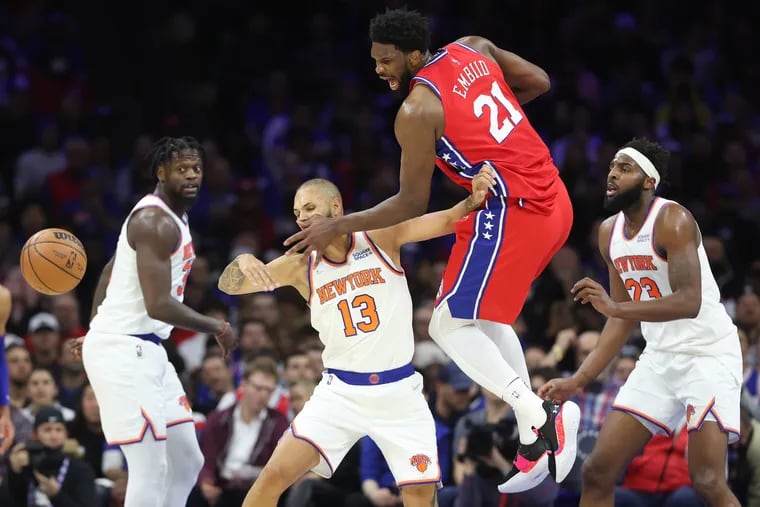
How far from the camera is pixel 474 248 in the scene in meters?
6.60

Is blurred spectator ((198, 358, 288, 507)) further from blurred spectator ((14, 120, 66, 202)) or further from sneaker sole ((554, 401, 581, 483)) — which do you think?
blurred spectator ((14, 120, 66, 202))

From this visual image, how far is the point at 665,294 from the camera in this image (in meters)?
7.03

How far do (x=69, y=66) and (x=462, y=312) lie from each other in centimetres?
990

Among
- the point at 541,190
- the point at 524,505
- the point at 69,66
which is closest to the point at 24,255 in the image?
the point at 541,190

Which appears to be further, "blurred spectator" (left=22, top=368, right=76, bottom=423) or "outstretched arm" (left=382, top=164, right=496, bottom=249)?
"blurred spectator" (left=22, top=368, right=76, bottom=423)

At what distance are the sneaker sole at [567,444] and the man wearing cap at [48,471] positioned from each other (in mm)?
3996

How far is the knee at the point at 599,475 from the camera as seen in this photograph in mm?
7039

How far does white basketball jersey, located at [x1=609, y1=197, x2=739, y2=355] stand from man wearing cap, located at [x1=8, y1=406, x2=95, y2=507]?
14.3 ft

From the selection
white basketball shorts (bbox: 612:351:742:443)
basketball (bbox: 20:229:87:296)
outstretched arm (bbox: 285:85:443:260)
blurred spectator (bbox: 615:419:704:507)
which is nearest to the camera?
outstretched arm (bbox: 285:85:443:260)

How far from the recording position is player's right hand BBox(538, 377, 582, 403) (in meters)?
7.11

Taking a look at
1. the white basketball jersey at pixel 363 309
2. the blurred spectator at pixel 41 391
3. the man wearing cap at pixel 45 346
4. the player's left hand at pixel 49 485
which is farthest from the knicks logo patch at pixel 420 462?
the man wearing cap at pixel 45 346

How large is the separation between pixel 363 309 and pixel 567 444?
4.29 feet

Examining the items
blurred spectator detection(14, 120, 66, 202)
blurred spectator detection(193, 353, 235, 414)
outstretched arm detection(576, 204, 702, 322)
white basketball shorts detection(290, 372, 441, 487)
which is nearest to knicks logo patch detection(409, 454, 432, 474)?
white basketball shorts detection(290, 372, 441, 487)

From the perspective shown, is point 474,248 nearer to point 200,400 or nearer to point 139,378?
point 139,378
